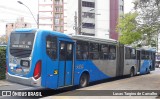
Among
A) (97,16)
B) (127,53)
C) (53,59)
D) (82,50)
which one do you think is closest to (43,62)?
(53,59)

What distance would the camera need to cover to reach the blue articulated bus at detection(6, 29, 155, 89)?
12797mm

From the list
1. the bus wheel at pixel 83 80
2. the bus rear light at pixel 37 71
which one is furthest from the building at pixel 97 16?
the bus rear light at pixel 37 71

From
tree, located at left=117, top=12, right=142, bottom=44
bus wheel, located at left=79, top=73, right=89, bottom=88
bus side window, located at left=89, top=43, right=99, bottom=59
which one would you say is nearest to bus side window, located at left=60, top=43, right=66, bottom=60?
bus wheel, located at left=79, top=73, right=89, bottom=88

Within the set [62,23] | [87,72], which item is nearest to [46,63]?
[87,72]

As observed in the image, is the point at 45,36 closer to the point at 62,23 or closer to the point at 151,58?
the point at 151,58

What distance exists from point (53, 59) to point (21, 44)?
1547 mm

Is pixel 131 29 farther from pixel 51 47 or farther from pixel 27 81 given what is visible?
pixel 27 81

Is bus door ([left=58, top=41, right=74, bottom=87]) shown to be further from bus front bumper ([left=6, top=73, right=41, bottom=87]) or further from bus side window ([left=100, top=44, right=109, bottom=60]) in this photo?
bus side window ([left=100, top=44, right=109, bottom=60])

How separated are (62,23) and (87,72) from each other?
103530 millimetres

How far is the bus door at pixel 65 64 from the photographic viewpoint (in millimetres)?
14086

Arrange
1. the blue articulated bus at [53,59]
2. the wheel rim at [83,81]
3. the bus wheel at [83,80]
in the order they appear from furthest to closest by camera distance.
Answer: the wheel rim at [83,81], the bus wheel at [83,80], the blue articulated bus at [53,59]

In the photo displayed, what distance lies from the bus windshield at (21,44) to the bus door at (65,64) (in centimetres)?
160

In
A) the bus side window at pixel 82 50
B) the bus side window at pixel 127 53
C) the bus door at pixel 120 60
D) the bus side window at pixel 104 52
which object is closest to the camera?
the bus side window at pixel 82 50

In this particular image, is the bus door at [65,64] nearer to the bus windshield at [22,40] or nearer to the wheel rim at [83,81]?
the wheel rim at [83,81]
